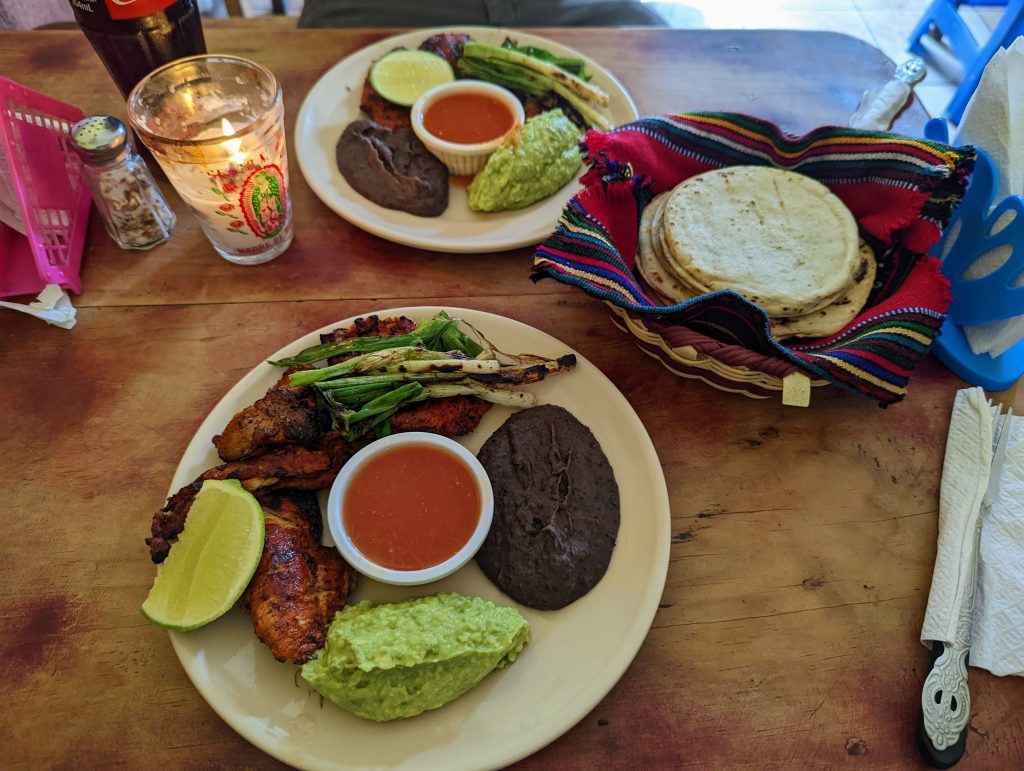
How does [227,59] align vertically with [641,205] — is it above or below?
above

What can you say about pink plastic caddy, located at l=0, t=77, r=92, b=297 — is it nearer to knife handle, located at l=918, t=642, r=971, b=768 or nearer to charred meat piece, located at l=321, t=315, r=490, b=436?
charred meat piece, located at l=321, t=315, r=490, b=436

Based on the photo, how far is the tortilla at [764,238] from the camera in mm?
1872

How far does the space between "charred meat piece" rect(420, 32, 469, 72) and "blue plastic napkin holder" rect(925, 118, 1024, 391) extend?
1774 mm

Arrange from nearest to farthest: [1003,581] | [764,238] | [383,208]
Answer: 1. [1003,581]
2. [764,238]
3. [383,208]

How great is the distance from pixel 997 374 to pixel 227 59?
2.49m

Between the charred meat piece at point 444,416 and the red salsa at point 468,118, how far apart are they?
1.09 meters

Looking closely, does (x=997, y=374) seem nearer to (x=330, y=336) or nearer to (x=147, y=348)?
(x=330, y=336)

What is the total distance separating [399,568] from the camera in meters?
1.57

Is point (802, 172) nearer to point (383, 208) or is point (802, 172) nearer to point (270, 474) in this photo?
point (383, 208)

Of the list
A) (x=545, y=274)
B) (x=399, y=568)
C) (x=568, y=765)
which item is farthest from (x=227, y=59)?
(x=568, y=765)

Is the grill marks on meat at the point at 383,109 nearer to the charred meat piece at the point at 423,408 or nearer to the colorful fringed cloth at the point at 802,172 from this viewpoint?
the colorful fringed cloth at the point at 802,172

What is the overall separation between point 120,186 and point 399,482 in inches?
51.5

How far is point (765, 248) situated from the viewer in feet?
6.44

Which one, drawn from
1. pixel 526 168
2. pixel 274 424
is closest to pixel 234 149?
pixel 274 424
